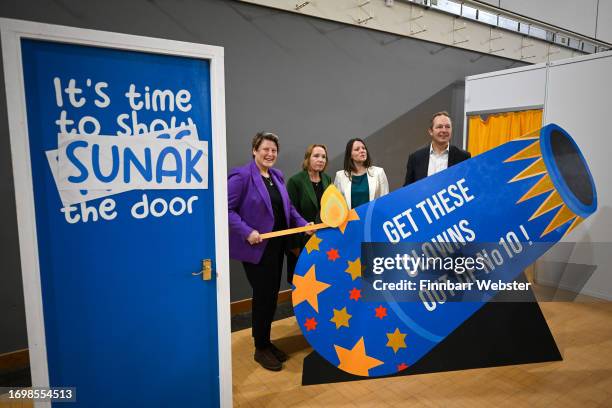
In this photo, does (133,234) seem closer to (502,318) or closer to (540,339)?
(502,318)

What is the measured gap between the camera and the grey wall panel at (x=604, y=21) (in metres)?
3.59

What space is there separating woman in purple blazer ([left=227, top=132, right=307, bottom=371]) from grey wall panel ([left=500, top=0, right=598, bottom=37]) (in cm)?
230

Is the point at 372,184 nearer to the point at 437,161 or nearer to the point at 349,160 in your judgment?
the point at 349,160

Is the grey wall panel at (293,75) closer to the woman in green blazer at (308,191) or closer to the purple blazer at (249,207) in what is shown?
the woman in green blazer at (308,191)

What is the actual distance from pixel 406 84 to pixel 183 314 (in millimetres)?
3390

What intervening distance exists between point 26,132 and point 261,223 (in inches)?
48.4

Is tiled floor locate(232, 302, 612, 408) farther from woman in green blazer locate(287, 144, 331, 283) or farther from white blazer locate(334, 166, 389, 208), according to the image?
white blazer locate(334, 166, 389, 208)

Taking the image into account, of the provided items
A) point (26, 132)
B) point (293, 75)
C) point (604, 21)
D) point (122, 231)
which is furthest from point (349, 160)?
point (604, 21)

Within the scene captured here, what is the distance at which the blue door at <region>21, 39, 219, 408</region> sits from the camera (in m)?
1.31

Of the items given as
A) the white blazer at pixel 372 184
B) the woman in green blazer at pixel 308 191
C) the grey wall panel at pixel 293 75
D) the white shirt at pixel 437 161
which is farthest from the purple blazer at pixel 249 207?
the white shirt at pixel 437 161

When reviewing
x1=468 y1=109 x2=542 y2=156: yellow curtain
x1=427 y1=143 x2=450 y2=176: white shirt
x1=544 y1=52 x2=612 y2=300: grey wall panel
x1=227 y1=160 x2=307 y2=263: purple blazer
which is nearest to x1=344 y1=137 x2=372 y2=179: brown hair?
x1=427 y1=143 x2=450 y2=176: white shirt

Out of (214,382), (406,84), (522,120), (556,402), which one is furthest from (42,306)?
(522,120)

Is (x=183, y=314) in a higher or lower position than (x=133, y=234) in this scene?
lower

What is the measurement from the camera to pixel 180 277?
160 centimetres
